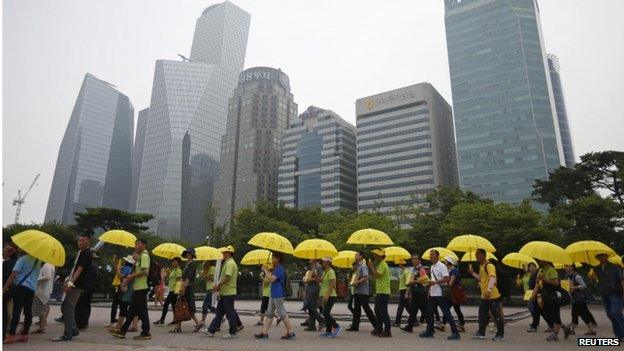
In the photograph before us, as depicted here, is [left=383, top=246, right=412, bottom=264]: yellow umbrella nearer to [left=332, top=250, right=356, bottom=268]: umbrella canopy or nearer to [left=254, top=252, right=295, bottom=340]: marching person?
[left=332, top=250, right=356, bottom=268]: umbrella canopy

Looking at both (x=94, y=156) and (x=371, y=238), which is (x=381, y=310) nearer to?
(x=371, y=238)

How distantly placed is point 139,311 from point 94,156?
178m

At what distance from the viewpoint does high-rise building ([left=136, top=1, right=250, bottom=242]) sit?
452 ft

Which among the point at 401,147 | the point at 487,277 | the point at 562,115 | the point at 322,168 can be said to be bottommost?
the point at 487,277

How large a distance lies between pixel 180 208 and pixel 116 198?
177 ft

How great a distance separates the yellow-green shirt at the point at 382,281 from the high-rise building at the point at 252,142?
123 metres

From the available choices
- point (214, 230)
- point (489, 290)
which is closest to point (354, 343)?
point (489, 290)

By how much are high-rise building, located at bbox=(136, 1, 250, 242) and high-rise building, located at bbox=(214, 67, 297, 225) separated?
1164 cm

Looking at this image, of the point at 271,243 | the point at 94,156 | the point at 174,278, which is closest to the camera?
the point at 271,243

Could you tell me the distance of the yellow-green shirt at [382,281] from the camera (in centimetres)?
920

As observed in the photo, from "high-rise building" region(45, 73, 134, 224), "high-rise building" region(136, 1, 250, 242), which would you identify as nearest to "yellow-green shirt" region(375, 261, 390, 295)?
"high-rise building" region(136, 1, 250, 242)

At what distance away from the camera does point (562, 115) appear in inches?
6604

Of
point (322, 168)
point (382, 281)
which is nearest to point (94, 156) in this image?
point (322, 168)

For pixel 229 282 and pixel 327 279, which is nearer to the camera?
pixel 229 282
